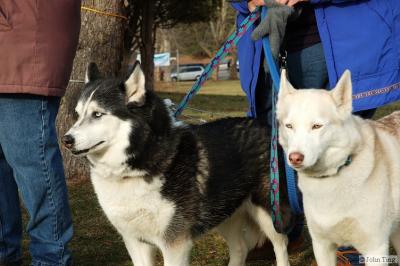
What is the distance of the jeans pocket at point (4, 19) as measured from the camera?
10.4 feet

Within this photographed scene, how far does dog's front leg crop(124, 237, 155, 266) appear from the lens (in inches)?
141

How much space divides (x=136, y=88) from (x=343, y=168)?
1.30m

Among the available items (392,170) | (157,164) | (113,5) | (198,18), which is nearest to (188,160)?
(157,164)

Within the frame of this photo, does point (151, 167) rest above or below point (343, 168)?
below

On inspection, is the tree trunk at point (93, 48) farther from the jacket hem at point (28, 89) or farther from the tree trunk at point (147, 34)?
the tree trunk at point (147, 34)

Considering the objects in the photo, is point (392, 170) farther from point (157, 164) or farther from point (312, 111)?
point (157, 164)

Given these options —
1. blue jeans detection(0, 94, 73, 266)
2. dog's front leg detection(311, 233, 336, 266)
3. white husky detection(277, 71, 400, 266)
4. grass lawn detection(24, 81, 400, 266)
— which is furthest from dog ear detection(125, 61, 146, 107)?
grass lawn detection(24, 81, 400, 266)

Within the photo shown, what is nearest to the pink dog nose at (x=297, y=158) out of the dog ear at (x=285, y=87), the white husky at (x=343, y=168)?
the white husky at (x=343, y=168)

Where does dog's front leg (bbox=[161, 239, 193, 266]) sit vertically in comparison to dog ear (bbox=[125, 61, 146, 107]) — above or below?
below

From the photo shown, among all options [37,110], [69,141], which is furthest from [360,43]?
[37,110]

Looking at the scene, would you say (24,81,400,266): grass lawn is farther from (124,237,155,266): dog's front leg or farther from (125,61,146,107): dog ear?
(125,61,146,107): dog ear

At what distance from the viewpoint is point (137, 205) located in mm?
3346

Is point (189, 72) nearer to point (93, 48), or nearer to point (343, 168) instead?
point (93, 48)

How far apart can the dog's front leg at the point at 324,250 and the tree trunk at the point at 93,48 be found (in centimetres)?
404
